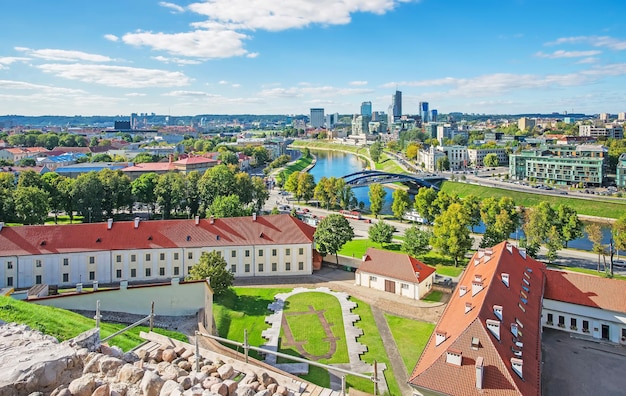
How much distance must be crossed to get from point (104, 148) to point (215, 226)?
14953 cm

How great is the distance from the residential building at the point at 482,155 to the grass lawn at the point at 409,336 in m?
121

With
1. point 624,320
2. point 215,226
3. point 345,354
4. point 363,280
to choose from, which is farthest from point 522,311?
point 215,226

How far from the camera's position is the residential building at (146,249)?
130ft

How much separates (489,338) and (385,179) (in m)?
95.5

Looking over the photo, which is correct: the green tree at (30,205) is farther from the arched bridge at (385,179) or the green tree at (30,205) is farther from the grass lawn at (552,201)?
the grass lawn at (552,201)

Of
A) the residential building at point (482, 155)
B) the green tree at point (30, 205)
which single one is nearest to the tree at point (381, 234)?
the green tree at point (30, 205)

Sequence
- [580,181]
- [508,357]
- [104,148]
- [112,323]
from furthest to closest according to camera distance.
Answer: [104,148]
[580,181]
[112,323]
[508,357]

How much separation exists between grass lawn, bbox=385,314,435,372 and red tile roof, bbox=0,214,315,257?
45.8 ft

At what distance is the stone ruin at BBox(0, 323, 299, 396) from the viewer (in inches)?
438

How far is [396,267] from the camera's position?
40.0 metres

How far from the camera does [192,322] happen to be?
2872cm

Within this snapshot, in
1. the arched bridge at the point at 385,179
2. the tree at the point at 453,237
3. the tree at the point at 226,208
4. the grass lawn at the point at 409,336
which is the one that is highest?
the arched bridge at the point at 385,179

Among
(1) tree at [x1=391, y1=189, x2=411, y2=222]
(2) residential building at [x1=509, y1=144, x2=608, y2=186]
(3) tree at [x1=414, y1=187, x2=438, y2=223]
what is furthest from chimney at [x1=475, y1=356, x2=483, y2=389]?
(2) residential building at [x1=509, y1=144, x2=608, y2=186]

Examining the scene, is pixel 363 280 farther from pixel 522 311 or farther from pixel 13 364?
pixel 13 364
